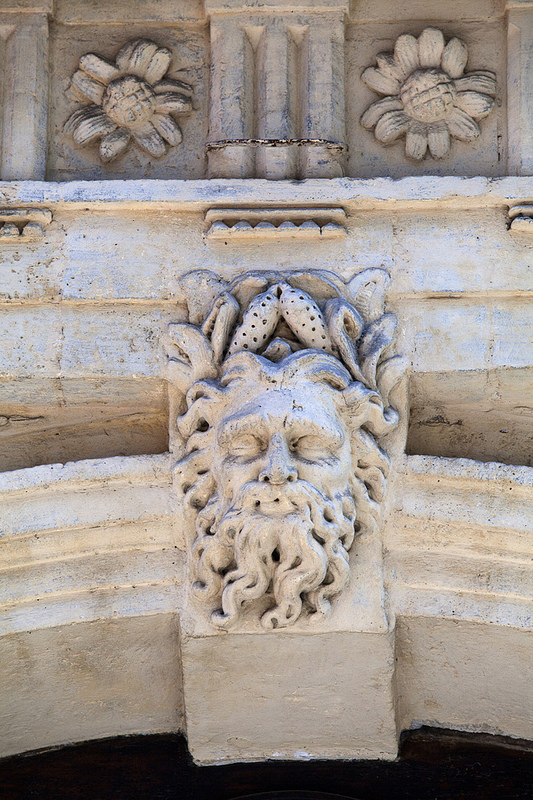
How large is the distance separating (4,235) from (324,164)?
787mm

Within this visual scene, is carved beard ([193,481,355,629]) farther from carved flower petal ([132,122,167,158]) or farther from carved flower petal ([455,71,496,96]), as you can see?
carved flower petal ([455,71,496,96])

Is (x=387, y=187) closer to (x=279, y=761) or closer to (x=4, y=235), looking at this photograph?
(x=4, y=235)

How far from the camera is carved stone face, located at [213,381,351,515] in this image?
214 cm

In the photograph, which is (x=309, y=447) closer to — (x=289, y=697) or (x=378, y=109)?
(x=289, y=697)

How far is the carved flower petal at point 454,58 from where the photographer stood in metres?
2.52

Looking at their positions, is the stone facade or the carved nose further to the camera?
the stone facade

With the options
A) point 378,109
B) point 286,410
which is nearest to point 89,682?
point 286,410

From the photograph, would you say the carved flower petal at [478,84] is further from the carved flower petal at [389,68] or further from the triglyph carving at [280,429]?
the triglyph carving at [280,429]

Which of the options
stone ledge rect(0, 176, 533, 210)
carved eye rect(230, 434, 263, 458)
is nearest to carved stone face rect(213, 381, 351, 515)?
carved eye rect(230, 434, 263, 458)

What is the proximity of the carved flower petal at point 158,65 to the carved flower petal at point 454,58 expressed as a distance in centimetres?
70

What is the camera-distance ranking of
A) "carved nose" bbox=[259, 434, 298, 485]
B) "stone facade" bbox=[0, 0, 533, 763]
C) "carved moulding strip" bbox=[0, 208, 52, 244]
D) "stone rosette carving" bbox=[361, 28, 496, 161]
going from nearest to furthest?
"carved nose" bbox=[259, 434, 298, 485] < "stone facade" bbox=[0, 0, 533, 763] < "carved moulding strip" bbox=[0, 208, 52, 244] < "stone rosette carving" bbox=[361, 28, 496, 161]

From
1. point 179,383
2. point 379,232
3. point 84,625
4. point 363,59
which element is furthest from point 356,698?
point 363,59

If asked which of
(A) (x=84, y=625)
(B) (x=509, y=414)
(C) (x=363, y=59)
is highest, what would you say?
(C) (x=363, y=59)

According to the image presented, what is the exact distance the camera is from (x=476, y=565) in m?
2.34
